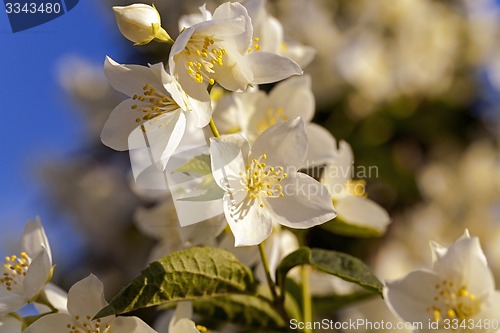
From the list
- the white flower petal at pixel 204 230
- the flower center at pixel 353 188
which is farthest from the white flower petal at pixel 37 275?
the flower center at pixel 353 188

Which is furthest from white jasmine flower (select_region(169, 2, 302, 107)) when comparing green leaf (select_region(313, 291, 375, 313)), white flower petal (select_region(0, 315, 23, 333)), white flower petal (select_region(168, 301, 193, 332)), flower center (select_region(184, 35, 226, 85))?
green leaf (select_region(313, 291, 375, 313))

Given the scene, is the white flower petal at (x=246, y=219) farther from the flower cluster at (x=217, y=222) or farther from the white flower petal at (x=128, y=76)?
the white flower petal at (x=128, y=76)

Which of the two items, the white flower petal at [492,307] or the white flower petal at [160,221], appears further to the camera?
the white flower petal at [160,221]

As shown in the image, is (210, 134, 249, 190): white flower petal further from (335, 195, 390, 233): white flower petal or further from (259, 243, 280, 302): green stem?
(335, 195, 390, 233): white flower petal

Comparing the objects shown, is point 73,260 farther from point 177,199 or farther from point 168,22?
point 177,199

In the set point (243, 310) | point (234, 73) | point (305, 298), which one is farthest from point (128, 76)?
point (305, 298)
